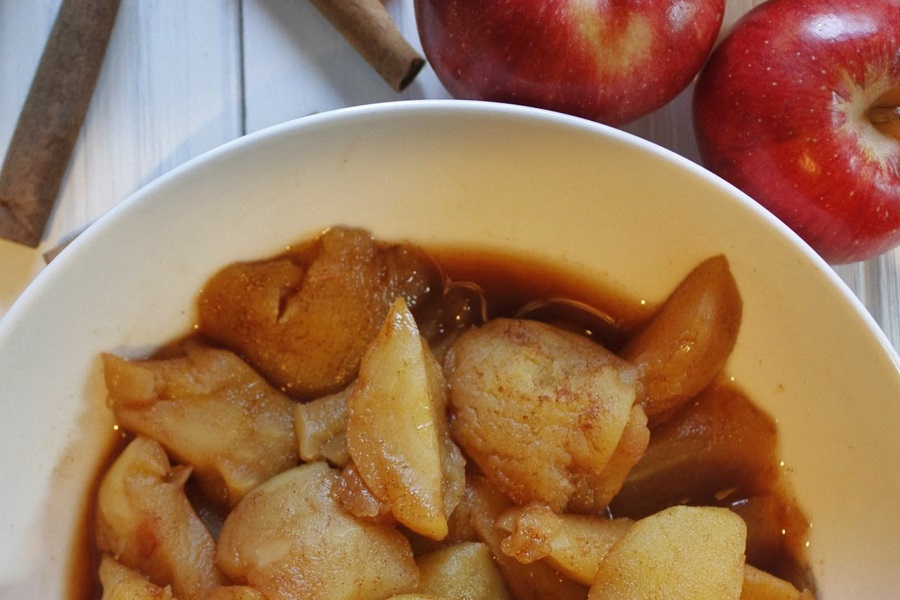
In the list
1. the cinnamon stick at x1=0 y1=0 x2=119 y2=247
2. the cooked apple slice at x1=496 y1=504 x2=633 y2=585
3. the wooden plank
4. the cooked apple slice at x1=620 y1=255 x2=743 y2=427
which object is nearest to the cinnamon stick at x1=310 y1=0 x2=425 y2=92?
the wooden plank

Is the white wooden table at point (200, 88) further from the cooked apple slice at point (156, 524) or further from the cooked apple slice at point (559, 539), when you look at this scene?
the cooked apple slice at point (559, 539)

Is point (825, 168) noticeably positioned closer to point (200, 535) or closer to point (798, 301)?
point (798, 301)

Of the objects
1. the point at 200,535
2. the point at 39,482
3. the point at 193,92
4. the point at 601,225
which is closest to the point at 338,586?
the point at 200,535

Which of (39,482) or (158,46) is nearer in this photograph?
(39,482)

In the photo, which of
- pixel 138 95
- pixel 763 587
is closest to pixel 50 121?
pixel 138 95

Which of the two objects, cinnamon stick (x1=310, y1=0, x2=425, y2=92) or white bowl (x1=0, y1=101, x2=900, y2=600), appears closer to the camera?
white bowl (x1=0, y1=101, x2=900, y2=600)

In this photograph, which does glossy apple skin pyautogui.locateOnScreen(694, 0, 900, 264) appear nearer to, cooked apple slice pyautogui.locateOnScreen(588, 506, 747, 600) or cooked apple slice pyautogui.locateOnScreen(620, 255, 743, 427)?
cooked apple slice pyautogui.locateOnScreen(620, 255, 743, 427)
